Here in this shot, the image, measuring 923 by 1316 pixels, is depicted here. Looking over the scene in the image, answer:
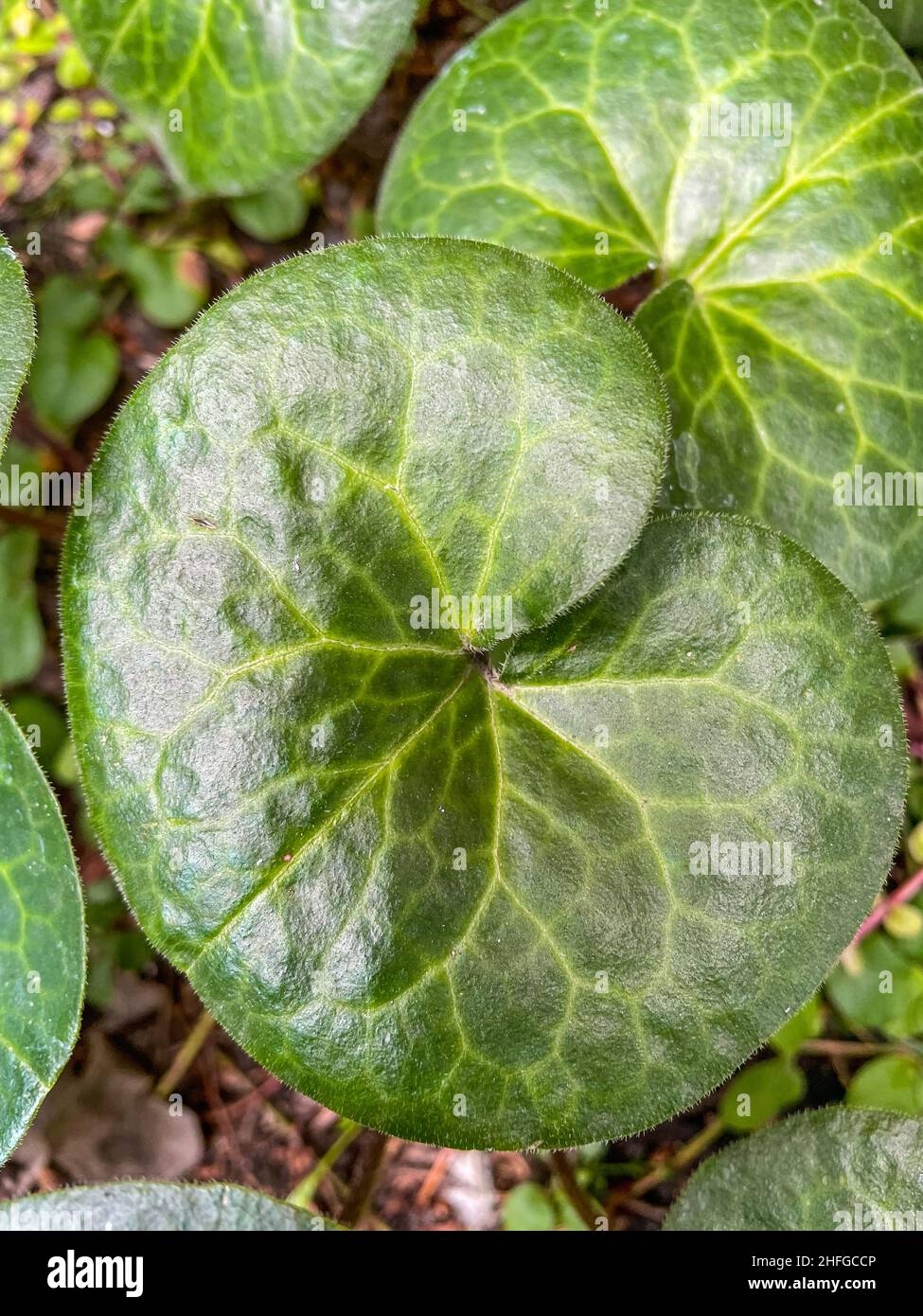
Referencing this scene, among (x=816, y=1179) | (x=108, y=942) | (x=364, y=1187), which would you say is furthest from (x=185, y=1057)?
(x=816, y=1179)

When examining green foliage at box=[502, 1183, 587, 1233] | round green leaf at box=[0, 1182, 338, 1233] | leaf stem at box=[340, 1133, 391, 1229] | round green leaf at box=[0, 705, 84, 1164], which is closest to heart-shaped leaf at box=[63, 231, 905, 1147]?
round green leaf at box=[0, 705, 84, 1164]

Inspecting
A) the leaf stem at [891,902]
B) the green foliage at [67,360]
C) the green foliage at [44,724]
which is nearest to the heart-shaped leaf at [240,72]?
the green foliage at [67,360]

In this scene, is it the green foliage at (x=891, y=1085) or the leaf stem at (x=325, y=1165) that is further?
the leaf stem at (x=325, y=1165)

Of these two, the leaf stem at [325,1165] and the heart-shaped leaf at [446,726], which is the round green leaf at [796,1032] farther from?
the leaf stem at [325,1165]

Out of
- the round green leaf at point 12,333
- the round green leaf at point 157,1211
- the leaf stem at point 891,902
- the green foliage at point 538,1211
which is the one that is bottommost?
the green foliage at point 538,1211

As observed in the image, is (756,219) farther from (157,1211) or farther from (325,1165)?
(325,1165)

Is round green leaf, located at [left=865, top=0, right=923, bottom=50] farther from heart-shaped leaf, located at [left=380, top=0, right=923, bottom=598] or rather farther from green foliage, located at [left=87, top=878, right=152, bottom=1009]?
green foliage, located at [left=87, top=878, right=152, bottom=1009]

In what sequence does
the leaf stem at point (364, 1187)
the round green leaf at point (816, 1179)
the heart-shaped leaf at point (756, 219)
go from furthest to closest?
the leaf stem at point (364, 1187)
the heart-shaped leaf at point (756, 219)
the round green leaf at point (816, 1179)
